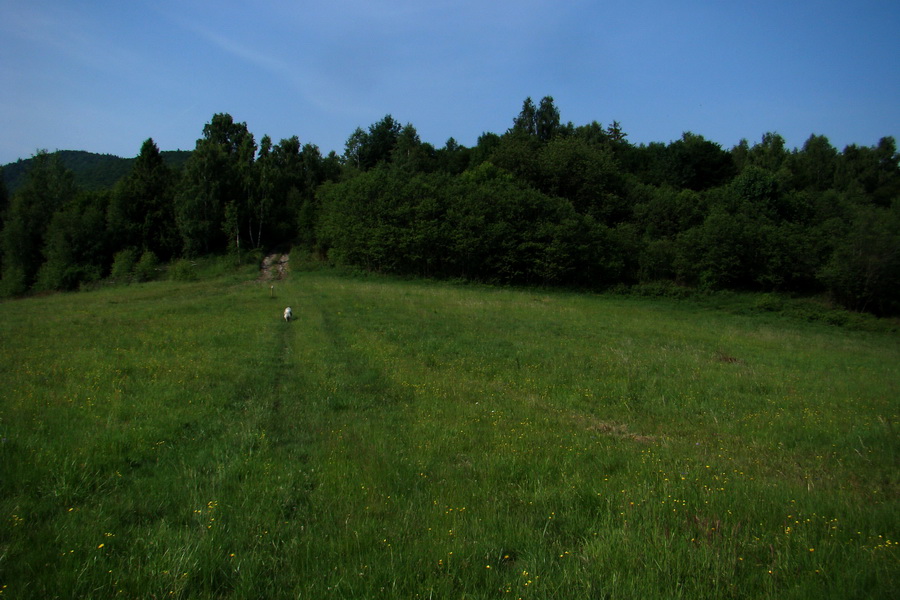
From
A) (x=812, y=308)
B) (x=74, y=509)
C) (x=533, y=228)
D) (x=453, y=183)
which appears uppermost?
(x=453, y=183)

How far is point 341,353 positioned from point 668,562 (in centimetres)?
1256

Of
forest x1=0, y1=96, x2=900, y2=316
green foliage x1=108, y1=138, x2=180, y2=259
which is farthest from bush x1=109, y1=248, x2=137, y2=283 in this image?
green foliage x1=108, y1=138, x2=180, y2=259

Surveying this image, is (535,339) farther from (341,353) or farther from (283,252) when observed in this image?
(283,252)

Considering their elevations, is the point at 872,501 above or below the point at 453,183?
below

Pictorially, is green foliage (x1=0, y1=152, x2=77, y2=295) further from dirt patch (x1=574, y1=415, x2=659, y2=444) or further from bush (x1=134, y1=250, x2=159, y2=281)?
dirt patch (x1=574, y1=415, x2=659, y2=444)

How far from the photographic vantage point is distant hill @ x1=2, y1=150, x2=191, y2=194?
400 feet

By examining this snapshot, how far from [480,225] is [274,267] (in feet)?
80.5

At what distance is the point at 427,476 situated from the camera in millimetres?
6371

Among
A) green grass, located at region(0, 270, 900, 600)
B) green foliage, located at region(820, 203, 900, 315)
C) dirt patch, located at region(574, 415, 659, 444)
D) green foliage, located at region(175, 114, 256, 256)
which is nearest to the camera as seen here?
green grass, located at region(0, 270, 900, 600)

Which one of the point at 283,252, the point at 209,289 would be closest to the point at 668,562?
the point at 209,289

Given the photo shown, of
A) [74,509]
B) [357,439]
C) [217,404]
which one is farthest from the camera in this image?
[217,404]

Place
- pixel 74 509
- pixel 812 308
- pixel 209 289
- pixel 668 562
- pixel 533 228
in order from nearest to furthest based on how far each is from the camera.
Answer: pixel 668 562, pixel 74 509, pixel 209 289, pixel 812 308, pixel 533 228

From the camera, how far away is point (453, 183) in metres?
58.4

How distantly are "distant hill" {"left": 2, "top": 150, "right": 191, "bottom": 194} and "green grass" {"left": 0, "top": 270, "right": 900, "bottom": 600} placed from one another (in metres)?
115
